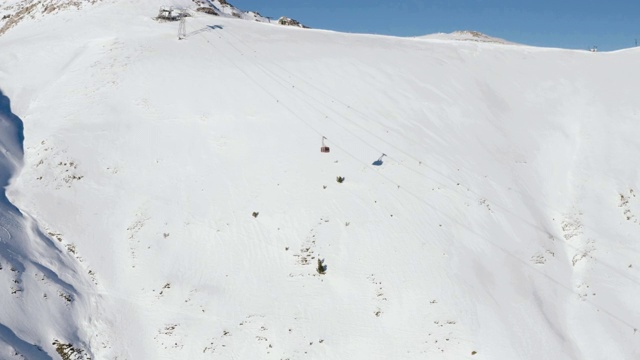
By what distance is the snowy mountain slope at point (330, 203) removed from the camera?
2342 cm

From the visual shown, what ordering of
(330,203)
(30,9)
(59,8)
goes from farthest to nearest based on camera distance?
(30,9), (59,8), (330,203)

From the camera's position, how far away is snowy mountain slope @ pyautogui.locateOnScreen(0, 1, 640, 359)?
23.4 meters

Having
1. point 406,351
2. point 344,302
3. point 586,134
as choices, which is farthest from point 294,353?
point 586,134

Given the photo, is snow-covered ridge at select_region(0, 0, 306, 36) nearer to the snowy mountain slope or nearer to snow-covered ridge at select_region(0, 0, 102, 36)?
snow-covered ridge at select_region(0, 0, 102, 36)

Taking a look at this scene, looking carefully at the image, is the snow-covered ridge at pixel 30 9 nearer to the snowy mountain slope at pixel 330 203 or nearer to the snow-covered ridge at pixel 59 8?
the snow-covered ridge at pixel 59 8

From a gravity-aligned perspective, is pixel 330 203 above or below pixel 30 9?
below

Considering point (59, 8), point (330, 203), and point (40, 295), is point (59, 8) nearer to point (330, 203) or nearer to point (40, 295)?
point (40, 295)

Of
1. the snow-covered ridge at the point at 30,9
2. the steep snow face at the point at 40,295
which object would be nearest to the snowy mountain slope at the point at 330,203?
the steep snow face at the point at 40,295

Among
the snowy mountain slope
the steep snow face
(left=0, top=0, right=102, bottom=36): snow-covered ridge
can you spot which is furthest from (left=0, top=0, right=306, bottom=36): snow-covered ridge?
the steep snow face

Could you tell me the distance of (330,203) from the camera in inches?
1127

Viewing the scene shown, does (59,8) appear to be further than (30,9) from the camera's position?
No

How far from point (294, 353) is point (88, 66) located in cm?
3365

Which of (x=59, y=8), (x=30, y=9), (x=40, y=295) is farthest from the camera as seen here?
(x=30, y=9)

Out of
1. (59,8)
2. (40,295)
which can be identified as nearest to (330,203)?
(40,295)
